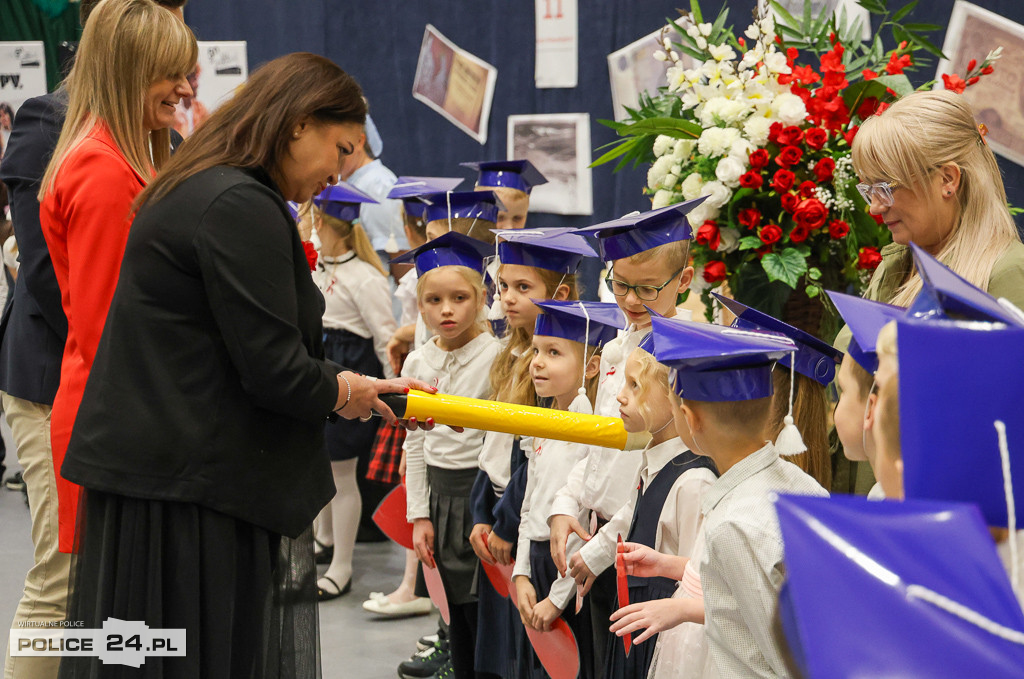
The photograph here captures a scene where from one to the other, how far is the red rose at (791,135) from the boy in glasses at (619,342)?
26 centimetres

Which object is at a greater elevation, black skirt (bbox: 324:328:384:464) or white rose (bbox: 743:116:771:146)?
white rose (bbox: 743:116:771:146)

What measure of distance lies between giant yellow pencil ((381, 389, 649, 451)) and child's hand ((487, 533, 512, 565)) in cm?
71

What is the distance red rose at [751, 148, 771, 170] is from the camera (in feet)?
7.60

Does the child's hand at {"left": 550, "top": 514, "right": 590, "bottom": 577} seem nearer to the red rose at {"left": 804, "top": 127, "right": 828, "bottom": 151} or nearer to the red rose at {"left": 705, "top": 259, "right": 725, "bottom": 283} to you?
the red rose at {"left": 705, "top": 259, "right": 725, "bottom": 283}

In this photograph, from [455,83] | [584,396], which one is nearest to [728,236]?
[584,396]

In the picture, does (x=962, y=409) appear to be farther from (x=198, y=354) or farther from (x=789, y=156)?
(x=789, y=156)

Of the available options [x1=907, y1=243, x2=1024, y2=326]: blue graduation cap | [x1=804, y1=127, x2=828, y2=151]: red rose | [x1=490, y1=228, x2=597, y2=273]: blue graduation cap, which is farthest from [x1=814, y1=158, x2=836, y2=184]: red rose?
[x1=907, y1=243, x2=1024, y2=326]: blue graduation cap

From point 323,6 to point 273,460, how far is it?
470 cm

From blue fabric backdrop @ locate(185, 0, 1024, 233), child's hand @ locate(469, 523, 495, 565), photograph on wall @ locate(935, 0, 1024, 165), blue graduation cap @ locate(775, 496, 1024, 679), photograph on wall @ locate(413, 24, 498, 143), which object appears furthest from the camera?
photograph on wall @ locate(413, 24, 498, 143)

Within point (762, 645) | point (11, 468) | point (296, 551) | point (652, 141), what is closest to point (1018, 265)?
point (762, 645)

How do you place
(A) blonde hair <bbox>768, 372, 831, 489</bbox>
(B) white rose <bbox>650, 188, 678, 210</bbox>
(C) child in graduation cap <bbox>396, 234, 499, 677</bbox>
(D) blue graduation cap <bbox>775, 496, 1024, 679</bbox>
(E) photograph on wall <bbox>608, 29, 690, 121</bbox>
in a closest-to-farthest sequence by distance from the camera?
1. (D) blue graduation cap <bbox>775, 496, 1024, 679</bbox>
2. (A) blonde hair <bbox>768, 372, 831, 489</bbox>
3. (B) white rose <bbox>650, 188, 678, 210</bbox>
4. (C) child in graduation cap <bbox>396, 234, 499, 677</bbox>
5. (E) photograph on wall <bbox>608, 29, 690, 121</bbox>

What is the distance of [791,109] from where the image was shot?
2.31 m

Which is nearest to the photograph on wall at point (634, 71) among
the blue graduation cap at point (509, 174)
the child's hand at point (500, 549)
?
the blue graduation cap at point (509, 174)

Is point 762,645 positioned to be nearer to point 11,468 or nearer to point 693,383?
point 693,383
